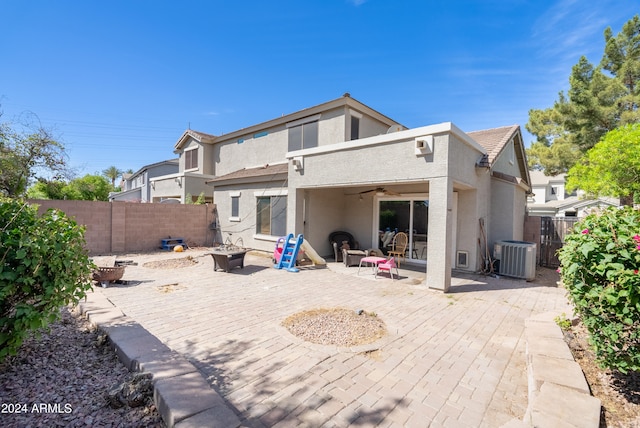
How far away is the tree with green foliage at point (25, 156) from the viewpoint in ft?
47.6

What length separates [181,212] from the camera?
1553 cm

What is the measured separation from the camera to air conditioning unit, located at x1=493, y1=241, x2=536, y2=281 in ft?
30.3

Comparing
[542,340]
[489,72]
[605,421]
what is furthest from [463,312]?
[489,72]

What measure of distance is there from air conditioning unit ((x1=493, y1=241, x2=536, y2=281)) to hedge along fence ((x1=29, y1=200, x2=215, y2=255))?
48.5 ft

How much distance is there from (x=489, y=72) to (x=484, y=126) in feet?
9.74

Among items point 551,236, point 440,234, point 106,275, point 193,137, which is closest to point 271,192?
point 106,275

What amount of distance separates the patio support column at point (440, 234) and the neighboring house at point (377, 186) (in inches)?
1.1

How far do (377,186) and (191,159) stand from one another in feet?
53.7

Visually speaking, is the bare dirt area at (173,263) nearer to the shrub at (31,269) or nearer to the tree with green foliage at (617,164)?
the shrub at (31,269)

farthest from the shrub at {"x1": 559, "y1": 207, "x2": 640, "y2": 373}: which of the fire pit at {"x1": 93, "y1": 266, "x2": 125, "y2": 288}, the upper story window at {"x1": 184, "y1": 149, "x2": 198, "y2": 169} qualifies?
the upper story window at {"x1": 184, "y1": 149, "x2": 198, "y2": 169}

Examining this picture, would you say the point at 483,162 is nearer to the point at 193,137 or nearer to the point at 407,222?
the point at 407,222

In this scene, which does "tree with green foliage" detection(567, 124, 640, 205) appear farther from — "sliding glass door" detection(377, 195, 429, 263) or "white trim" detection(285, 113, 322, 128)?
"white trim" detection(285, 113, 322, 128)

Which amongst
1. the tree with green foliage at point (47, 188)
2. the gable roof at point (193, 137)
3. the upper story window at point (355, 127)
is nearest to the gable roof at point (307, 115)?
the gable roof at point (193, 137)

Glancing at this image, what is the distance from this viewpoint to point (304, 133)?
14.7m
